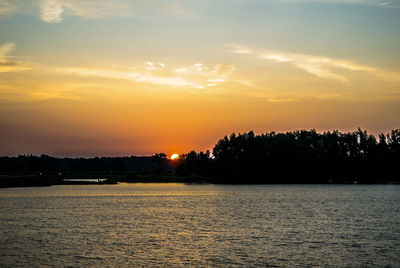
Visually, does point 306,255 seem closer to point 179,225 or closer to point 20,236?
point 179,225

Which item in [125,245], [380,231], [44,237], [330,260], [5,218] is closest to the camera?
[330,260]

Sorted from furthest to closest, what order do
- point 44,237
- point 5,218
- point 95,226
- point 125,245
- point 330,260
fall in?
1. point 5,218
2. point 95,226
3. point 44,237
4. point 125,245
5. point 330,260

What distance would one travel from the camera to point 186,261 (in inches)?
1511

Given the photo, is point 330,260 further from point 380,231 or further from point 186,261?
point 380,231

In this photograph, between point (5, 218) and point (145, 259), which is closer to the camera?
point (145, 259)

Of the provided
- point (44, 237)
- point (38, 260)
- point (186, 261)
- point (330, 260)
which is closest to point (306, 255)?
point (330, 260)

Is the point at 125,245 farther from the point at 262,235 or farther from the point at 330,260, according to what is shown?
the point at 330,260

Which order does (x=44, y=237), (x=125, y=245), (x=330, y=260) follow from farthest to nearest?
1. (x=44, y=237)
2. (x=125, y=245)
3. (x=330, y=260)

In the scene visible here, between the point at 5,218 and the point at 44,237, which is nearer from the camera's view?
the point at 44,237

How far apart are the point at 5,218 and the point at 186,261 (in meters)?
46.6

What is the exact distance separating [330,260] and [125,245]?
20.4m

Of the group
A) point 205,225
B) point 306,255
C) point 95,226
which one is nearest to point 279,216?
Result: point 205,225

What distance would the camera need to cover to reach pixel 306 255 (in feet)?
132

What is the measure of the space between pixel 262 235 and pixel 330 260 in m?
15.2
